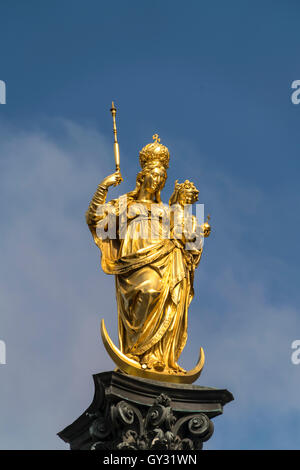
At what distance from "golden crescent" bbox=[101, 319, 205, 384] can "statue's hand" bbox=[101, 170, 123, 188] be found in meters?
2.99

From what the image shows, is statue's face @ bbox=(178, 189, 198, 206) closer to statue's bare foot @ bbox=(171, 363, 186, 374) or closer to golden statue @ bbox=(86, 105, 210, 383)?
golden statue @ bbox=(86, 105, 210, 383)

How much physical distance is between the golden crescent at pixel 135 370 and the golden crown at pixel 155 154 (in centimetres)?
390

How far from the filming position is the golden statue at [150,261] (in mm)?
21531

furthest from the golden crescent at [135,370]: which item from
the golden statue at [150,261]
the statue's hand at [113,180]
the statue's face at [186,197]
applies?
the statue's face at [186,197]

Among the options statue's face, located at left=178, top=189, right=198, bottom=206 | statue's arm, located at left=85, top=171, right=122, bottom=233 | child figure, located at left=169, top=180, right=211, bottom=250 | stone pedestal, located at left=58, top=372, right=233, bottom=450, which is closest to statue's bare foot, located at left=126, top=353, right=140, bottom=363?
stone pedestal, located at left=58, top=372, right=233, bottom=450

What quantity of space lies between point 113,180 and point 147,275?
7.05 ft

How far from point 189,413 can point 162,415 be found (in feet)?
2.17

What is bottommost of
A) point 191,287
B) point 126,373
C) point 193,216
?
point 126,373

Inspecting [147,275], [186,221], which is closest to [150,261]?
[147,275]

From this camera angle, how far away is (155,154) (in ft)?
76.8

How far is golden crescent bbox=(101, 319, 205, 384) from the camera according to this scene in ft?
68.8

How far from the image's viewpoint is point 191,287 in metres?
22.7
